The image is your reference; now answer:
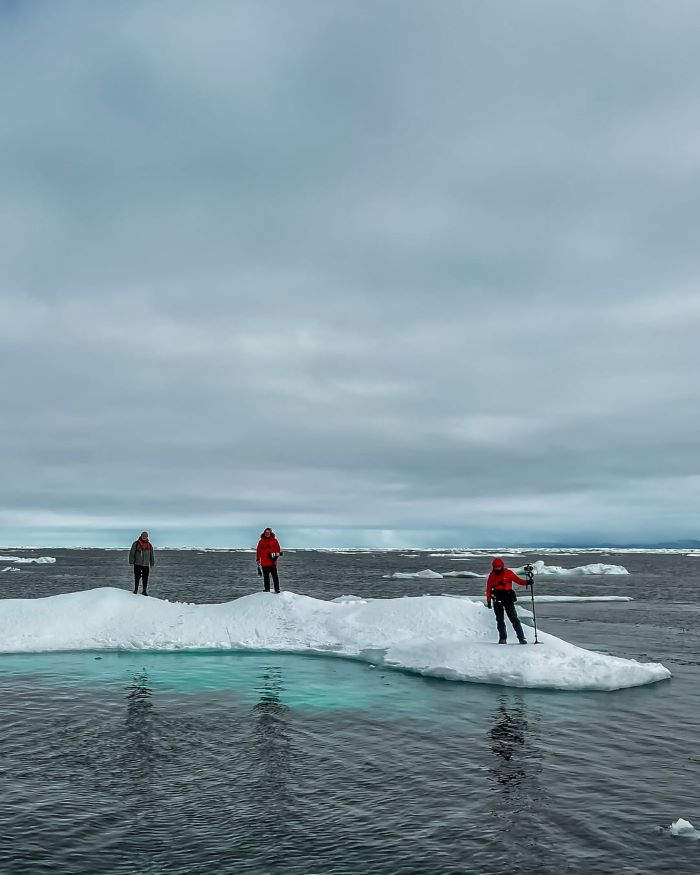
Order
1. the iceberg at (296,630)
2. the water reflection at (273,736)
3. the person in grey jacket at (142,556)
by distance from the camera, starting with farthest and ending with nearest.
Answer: the person in grey jacket at (142,556) → the iceberg at (296,630) → the water reflection at (273,736)

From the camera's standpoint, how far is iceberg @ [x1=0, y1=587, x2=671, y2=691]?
18859 mm

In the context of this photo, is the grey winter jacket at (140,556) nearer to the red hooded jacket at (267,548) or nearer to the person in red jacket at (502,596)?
the red hooded jacket at (267,548)

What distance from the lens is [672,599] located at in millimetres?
54781

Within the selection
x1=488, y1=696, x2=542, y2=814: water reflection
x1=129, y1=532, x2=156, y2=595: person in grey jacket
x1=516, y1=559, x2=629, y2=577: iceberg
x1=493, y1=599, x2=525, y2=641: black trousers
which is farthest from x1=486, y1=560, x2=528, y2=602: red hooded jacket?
x1=516, y1=559, x2=629, y2=577: iceberg

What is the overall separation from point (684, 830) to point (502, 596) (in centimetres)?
1053

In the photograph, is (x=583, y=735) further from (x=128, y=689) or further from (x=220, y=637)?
(x=220, y=637)

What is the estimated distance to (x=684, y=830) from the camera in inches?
349

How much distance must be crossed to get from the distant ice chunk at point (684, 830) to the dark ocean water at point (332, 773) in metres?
0.15

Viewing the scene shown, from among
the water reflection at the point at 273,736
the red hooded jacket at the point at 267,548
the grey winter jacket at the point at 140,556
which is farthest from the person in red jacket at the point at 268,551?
the water reflection at the point at 273,736

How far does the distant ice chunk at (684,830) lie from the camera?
8.80m

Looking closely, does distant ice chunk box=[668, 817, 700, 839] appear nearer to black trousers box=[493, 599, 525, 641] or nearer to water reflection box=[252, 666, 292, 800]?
water reflection box=[252, 666, 292, 800]

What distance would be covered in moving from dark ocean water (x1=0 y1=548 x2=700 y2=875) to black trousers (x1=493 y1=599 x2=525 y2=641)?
2241 millimetres

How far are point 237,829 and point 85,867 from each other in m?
Result: 1.84

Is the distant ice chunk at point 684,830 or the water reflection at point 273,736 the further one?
the water reflection at point 273,736
